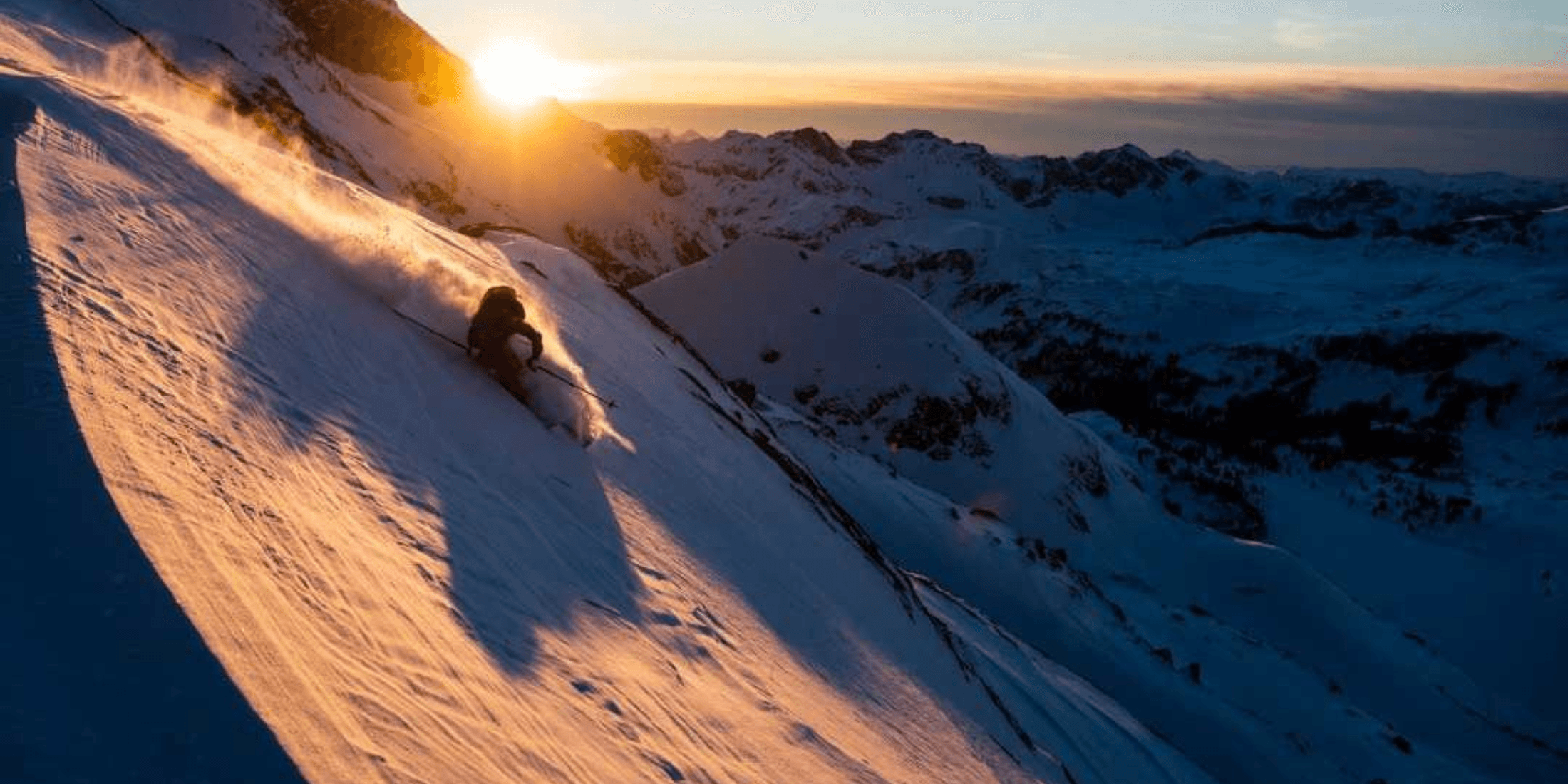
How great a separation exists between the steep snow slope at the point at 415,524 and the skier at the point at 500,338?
0.19m

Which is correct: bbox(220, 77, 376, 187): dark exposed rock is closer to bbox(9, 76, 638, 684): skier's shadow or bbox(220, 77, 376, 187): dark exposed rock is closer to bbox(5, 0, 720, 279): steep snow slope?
bbox(5, 0, 720, 279): steep snow slope

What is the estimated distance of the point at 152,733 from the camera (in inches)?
105

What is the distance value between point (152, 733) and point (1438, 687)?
3424 centimetres

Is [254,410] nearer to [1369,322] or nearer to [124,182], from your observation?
[124,182]

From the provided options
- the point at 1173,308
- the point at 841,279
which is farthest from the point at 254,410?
the point at 1173,308

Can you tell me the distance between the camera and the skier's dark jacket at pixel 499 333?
335 inches

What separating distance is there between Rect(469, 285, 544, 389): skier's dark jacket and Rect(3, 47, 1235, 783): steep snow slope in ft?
0.67

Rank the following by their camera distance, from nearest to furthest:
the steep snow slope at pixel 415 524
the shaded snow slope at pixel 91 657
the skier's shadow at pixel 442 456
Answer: the shaded snow slope at pixel 91 657 < the steep snow slope at pixel 415 524 < the skier's shadow at pixel 442 456

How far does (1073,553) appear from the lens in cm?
3114

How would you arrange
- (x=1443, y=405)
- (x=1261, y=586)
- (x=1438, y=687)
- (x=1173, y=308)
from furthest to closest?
(x=1173, y=308), (x=1443, y=405), (x=1261, y=586), (x=1438, y=687)

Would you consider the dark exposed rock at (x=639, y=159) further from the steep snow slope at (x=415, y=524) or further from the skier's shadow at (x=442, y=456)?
the skier's shadow at (x=442, y=456)

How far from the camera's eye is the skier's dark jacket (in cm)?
852

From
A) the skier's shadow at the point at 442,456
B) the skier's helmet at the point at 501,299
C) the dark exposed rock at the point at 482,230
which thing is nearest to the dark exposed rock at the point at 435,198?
the dark exposed rock at the point at 482,230

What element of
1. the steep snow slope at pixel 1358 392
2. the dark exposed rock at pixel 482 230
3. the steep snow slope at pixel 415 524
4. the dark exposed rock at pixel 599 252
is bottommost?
the steep snow slope at pixel 1358 392
